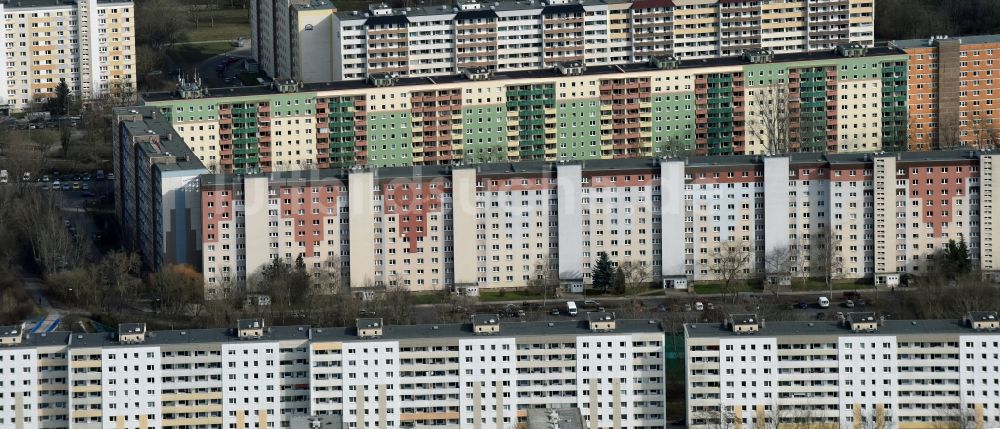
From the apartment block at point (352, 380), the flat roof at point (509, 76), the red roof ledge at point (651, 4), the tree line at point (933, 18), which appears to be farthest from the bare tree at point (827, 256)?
the tree line at point (933, 18)

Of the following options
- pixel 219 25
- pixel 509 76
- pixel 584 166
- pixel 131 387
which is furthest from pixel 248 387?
pixel 219 25

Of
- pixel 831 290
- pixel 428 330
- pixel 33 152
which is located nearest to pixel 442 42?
pixel 33 152

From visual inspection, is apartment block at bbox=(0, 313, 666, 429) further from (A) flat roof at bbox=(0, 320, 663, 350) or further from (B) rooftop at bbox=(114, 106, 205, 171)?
(B) rooftop at bbox=(114, 106, 205, 171)

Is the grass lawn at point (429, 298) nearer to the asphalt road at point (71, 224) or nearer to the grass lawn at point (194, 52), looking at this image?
the asphalt road at point (71, 224)

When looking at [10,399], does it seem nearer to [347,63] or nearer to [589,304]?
[589,304]

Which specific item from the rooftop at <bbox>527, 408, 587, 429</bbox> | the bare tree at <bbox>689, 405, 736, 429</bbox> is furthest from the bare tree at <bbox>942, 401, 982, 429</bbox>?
the rooftop at <bbox>527, 408, 587, 429</bbox>

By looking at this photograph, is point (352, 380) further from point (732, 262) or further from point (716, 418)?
point (732, 262)
